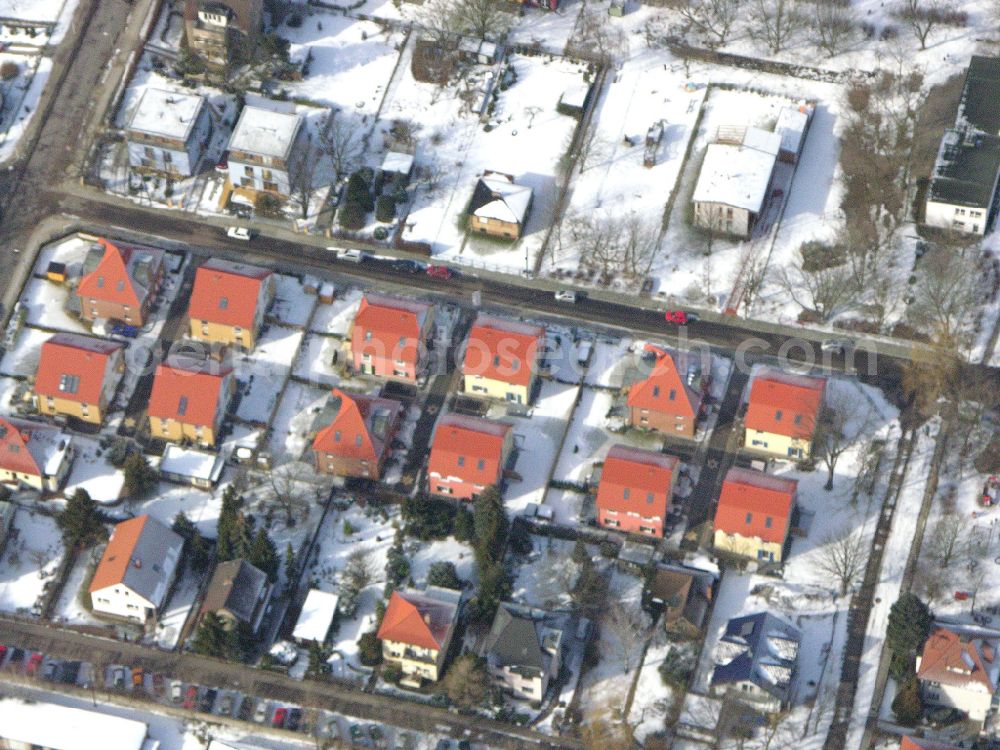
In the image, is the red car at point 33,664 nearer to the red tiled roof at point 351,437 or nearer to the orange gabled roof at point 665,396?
the red tiled roof at point 351,437

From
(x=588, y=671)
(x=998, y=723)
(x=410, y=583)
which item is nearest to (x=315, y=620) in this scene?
(x=410, y=583)

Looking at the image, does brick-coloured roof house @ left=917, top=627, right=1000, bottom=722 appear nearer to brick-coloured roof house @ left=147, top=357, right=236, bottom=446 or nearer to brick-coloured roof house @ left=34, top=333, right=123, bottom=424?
brick-coloured roof house @ left=147, top=357, right=236, bottom=446

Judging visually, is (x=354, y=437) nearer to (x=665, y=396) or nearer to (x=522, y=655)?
(x=522, y=655)

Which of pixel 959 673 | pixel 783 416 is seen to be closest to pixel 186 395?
pixel 783 416

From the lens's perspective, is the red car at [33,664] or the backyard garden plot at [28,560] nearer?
the red car at [33,664]

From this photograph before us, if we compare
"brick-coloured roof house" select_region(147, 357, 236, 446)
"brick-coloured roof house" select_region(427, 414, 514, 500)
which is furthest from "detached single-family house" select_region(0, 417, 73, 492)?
"brick-coloured roof house" select_region(427, 414, 514, 500)

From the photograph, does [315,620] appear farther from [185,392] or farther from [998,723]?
[998,723]

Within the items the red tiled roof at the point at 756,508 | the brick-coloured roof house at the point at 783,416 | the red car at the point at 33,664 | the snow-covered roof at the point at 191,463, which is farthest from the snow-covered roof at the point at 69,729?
the brick-coloured roof house at the point at 783,416
